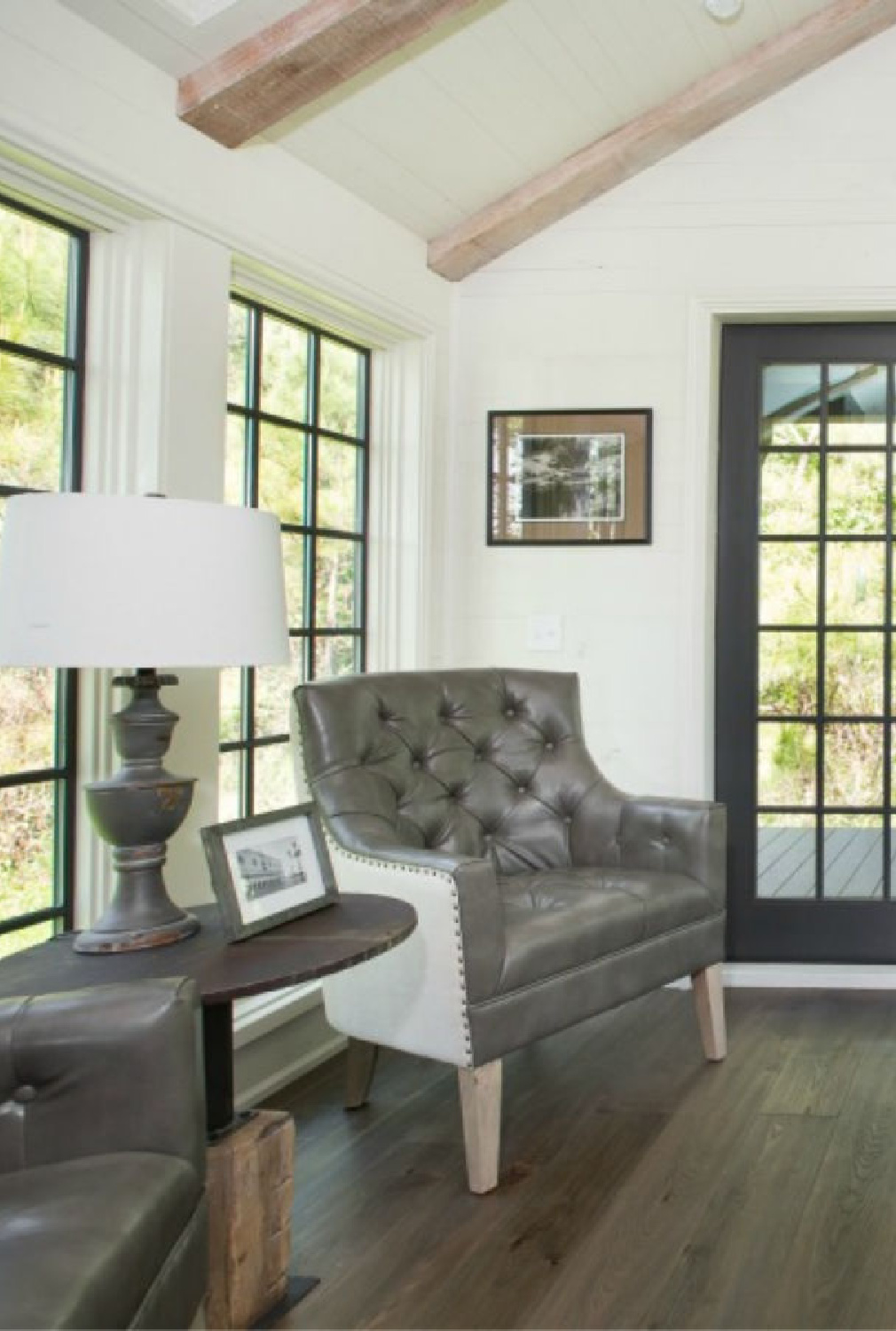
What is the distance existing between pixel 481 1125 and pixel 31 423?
1618 mm

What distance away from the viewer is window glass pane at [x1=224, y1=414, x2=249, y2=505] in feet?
9.35

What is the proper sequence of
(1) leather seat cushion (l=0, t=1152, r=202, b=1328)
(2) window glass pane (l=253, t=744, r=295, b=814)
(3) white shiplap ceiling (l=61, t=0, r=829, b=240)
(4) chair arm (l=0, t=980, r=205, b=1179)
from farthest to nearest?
(2) window glass pane (l=253, t=744, r=295, b=814)
(3) white shiplap ceiling (l=61, t=0, r=829, b=240)
(4) chair arm (l=0, t=980, r=205, b=1179)
(1) leather seat cushion (l=0, t=1152, r=202, b=1328)

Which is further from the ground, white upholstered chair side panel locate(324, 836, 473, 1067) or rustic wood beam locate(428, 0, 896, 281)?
rustic wood beam locate(428, 0, 896, 281)

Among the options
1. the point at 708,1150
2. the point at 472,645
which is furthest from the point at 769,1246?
the point at 472,645

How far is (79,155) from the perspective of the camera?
216cm

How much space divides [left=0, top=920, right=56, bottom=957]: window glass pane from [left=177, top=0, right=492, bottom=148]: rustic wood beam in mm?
1689

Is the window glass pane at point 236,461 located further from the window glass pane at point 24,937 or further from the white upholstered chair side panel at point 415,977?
the window glass pane at point 24,937

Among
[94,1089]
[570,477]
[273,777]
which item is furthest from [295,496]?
[94,1089]

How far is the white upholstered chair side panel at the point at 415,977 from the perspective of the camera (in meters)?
2.25

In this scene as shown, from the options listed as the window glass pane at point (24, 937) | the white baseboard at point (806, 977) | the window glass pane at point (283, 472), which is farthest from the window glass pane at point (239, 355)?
the white baseboard at point (806, 977)

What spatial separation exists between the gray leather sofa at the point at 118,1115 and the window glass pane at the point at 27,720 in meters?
0.85

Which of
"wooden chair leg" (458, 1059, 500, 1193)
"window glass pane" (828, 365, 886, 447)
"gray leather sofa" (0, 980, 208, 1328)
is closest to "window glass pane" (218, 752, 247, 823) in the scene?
"wooden chair leg" (458, 1059, 500, 1193)

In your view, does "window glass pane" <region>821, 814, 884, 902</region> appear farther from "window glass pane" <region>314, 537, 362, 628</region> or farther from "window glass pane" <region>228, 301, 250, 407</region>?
"window glass pane" <region>228, 301, 250, 407</region>

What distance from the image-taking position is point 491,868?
7.57 ft
